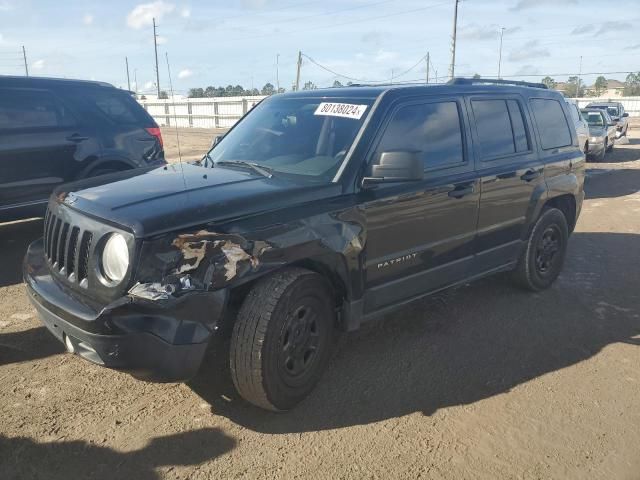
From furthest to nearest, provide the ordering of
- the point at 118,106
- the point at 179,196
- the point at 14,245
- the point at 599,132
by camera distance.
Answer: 1. the point at 599,132
2. the point at 118,106
3. the point at 14,245
4. the point at 179,196

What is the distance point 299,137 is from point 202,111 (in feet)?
121

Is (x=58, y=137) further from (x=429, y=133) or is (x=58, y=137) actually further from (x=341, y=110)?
(x=429, y=133)

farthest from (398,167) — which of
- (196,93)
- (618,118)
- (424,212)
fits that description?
(196,93)

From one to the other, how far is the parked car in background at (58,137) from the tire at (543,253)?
4760mm

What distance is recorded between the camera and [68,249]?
305 cm

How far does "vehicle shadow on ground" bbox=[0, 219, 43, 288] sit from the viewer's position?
5.52 metres

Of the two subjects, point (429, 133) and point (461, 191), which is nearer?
point (429, 133)

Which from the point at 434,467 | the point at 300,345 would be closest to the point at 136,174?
the point at 300,345

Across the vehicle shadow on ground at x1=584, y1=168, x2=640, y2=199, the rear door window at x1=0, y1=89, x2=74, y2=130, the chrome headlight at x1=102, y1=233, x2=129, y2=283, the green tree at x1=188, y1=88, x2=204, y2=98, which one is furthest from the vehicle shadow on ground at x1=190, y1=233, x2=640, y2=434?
the green tree at x1=188, y1=88, x2=204, y2=98

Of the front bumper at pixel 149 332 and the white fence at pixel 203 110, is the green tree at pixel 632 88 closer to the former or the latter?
the white fence at pixel 203 110

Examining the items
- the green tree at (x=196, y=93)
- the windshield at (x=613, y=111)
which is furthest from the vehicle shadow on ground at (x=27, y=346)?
the green tree at (x=196, y=93)

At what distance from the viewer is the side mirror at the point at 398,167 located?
10.8 feet

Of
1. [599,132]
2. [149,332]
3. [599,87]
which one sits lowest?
[149,332]

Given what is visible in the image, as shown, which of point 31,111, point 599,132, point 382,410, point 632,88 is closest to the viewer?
point 382,410
